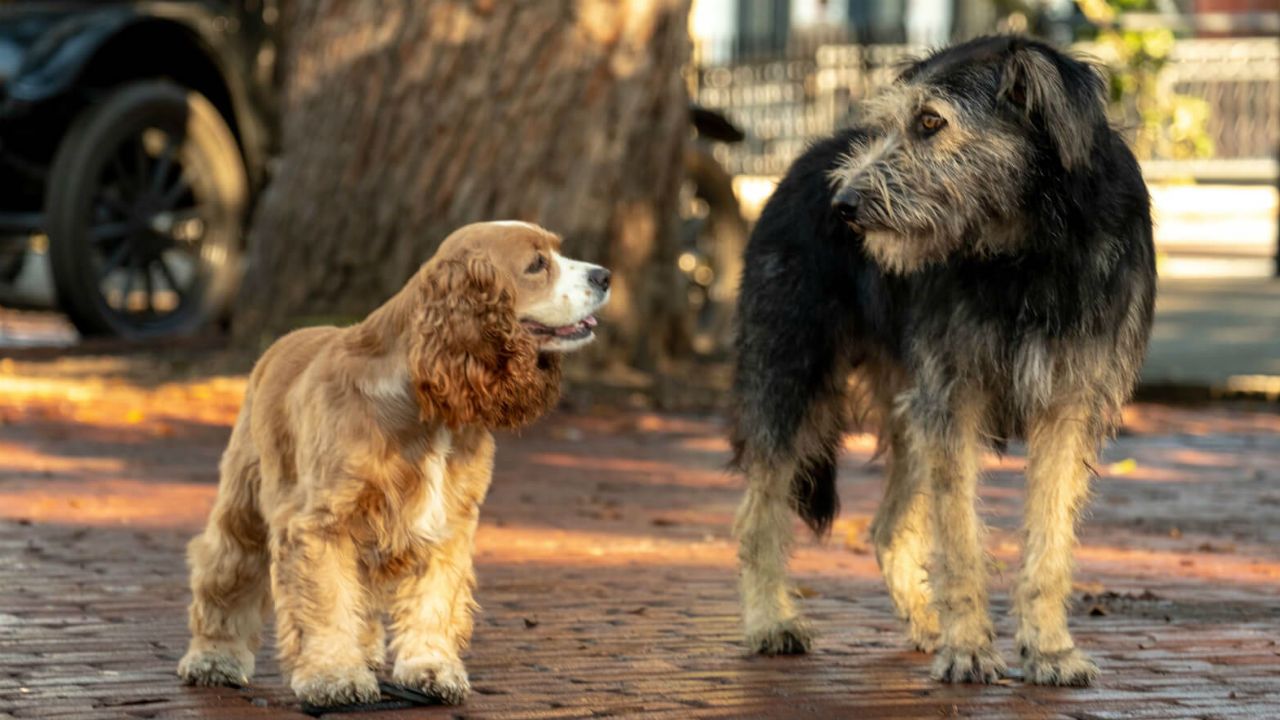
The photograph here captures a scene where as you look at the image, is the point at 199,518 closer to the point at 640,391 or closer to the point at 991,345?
the point at 991,345

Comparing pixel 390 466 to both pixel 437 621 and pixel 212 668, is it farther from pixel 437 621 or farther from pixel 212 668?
pixel 212 668

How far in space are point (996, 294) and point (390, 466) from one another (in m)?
1.79

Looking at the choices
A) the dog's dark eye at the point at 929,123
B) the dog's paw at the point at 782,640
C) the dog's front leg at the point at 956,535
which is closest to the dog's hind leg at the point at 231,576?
the dog's paw at the point at 782,640

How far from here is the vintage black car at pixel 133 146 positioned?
1382 centimetres

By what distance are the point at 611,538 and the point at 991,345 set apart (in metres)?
2.87

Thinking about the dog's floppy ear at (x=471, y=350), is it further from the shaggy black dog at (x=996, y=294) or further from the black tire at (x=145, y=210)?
the black tire at (x=145, y=210)

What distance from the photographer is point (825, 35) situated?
27.1 meters

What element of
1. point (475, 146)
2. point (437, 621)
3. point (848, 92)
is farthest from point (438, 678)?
point (848, 92)

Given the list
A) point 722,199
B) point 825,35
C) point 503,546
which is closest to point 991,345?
point 503,546

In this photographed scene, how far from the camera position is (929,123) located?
5742 millimetres

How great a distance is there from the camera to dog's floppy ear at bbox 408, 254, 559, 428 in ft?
17.1

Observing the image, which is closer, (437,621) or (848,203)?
(437,621)

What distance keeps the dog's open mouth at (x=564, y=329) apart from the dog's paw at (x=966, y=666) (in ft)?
4.43

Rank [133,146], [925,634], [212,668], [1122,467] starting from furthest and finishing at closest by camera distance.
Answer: [133,146]
[1122,467]
[925,634]
[212,668]
